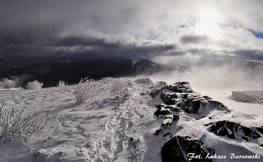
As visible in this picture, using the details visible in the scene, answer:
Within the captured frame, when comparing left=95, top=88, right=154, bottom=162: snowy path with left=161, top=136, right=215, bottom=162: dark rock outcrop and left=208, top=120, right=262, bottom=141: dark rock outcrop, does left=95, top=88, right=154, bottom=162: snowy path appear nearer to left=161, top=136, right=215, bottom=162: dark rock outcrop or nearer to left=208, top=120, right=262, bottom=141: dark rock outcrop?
left=161, top=136, right=215, bottom=162: dark rock outcrop

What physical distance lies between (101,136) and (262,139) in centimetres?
260

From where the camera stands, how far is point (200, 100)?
3.46 metres

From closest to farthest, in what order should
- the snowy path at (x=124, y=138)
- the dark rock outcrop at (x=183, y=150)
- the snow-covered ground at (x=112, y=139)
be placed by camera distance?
the dark rock outcrop at (x=183, y=150) → the snow-covered ground at (x=112, y=139) → the snowy path at (x=124, y=138)

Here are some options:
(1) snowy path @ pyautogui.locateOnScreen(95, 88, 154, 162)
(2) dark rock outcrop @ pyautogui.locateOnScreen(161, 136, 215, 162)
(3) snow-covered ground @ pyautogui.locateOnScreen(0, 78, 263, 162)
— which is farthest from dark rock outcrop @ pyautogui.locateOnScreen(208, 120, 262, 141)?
(1) snowy path @ pyautogui.locateOnScreen(95, 88, 154, 162)

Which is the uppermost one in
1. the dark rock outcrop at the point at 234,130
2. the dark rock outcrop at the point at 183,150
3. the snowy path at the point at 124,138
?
the dark rock outcrop at the point at 234,130

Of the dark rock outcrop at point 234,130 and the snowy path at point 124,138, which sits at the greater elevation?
the dark rock outcrop at point 234,130

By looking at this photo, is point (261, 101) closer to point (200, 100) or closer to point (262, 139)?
point (200, 100)

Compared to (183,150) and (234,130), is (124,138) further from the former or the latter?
(234,130)

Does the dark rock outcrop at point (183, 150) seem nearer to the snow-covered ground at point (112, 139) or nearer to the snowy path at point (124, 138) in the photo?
the snow-covered ground at point (112, 139)

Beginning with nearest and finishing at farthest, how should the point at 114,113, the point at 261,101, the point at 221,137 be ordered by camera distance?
the point at 221,137
the point at 114,113
the point at 261,101

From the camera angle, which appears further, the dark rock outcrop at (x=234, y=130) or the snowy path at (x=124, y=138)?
the snowy path at (x=124, y=138)

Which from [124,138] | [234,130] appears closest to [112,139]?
[124,138]

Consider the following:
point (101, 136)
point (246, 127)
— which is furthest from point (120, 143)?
point (246, 127)

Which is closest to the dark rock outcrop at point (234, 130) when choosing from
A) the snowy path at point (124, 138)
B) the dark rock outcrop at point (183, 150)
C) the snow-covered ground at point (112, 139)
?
the snow-covered ground at point (112, 139)
